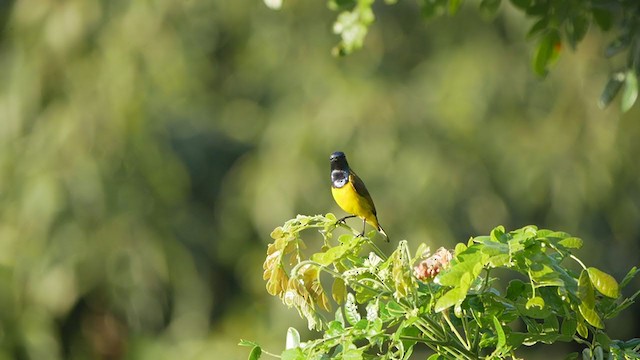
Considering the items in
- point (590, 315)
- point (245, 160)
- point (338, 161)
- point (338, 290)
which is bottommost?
point (590, 315)

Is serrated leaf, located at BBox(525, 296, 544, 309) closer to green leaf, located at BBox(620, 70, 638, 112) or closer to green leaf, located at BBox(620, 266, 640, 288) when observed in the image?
green leaf, located at BBox(620, 266, 640, 288)

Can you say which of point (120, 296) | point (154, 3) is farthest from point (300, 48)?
point (120, 296)

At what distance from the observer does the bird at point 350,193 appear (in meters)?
2.24

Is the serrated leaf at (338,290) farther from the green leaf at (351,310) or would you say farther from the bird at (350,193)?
the bird at (350,193)

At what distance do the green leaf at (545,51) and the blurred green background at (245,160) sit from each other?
4.79 m

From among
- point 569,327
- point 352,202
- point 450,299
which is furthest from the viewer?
point 352,202

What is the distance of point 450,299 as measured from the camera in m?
1.13

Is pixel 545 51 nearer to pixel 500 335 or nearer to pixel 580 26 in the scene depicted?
pixel 580 26

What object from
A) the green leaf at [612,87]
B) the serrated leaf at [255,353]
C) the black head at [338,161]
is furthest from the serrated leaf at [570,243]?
the black head at [338,161]

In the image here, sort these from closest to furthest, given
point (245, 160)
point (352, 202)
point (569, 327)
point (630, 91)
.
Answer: point (569, 327)
point (630, 91)
point (352, 202)
point (245, 160)

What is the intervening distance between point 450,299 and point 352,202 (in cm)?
111

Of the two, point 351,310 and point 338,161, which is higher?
point 338,161

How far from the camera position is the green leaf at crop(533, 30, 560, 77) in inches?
63.3

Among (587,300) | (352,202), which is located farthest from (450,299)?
(352,202)
